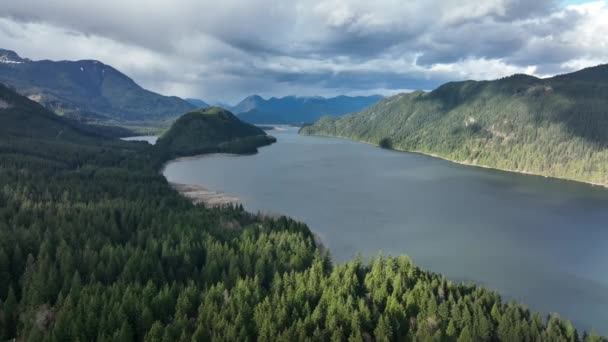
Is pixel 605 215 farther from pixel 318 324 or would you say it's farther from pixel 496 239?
pixel 318 324

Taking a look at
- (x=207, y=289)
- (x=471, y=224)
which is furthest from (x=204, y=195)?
(x=207, y=289)

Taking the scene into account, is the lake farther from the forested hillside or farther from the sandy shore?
the forested hillside

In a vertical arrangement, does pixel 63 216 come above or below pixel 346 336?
above

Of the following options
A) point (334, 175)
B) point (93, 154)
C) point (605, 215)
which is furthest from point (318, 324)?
point (93, 154)

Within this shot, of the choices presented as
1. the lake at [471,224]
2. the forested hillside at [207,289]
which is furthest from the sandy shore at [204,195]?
the forested hillside at [207,289]

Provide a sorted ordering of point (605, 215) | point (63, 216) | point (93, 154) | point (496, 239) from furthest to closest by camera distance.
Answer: point (93, 154), point (605, 215), point (496, 239), point (63, 216)

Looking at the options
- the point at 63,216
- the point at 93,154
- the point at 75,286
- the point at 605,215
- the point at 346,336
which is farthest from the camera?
the point at 93,154
